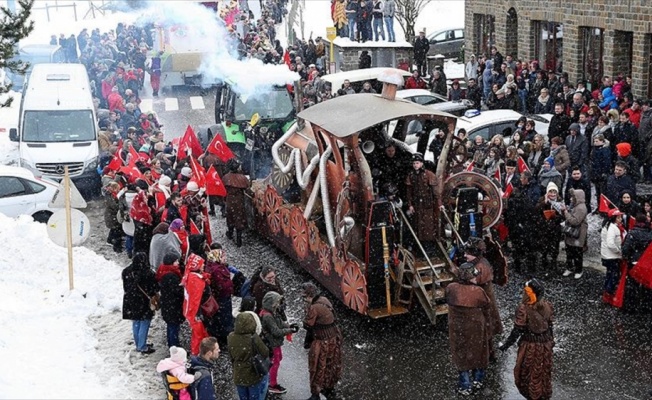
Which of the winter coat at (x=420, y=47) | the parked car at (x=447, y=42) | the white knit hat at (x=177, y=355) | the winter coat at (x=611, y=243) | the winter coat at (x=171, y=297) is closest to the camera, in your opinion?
the white knit hat at (x=177, y=355)

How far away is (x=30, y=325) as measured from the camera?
11.3m

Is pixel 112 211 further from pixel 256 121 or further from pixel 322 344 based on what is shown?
pixel 322 344

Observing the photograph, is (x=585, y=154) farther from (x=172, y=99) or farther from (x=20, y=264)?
(x=172, y=99)

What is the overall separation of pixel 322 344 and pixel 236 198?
6.34 m

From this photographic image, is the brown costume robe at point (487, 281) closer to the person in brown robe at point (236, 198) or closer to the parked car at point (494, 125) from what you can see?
the person in brown robe at point (236, 198)

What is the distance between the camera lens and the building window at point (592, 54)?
22.6 meters

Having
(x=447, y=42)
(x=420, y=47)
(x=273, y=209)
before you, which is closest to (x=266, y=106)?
(x=273, y=209)

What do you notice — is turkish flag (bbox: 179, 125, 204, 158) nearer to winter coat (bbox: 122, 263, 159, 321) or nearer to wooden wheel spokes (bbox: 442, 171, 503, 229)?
wooden wheel spokes (bbox: 442, 171, 503, 229)

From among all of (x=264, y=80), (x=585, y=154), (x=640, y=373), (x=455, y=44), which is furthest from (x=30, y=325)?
(x=455, y=44)

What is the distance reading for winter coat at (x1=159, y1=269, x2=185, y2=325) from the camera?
1084cm

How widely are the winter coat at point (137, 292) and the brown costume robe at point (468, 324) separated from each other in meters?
3.73

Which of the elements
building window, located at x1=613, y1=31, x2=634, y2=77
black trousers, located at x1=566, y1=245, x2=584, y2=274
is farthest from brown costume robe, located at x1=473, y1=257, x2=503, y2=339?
building window, located at x1=613, y1=31, x2=634, y2=77

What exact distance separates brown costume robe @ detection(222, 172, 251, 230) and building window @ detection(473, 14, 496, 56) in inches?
589

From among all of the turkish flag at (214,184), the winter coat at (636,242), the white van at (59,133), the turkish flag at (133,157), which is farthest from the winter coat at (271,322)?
the white van at (59,133)
